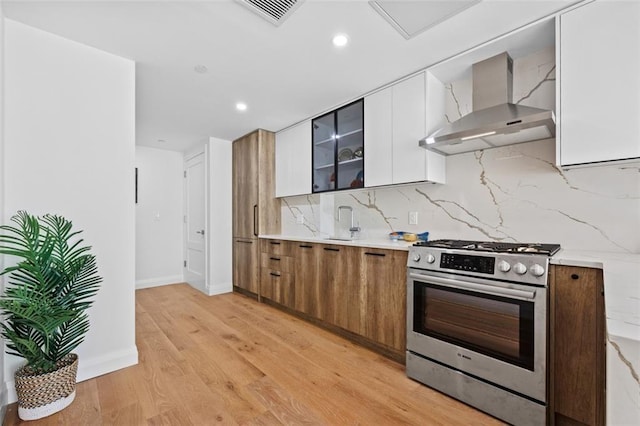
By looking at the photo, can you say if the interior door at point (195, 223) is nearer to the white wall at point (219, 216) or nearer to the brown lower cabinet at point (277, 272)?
the white wall at point (219, 216)

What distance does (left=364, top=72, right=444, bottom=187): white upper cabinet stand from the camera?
8.13 ft

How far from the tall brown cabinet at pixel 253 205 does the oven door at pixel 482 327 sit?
97.0 inches

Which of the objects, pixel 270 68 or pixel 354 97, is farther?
pixel 354 97

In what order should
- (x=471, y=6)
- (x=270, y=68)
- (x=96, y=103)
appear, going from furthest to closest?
1. (x=270, y=68)
2. (x=96, y=103)
3. (x=471, y=6)

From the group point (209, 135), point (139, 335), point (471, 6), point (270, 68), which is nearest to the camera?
point (471, 6)

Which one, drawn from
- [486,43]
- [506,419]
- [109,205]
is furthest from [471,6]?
[109,205]

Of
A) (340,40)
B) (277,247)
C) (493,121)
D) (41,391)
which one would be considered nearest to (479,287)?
(493,121)

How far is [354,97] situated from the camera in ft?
9.92

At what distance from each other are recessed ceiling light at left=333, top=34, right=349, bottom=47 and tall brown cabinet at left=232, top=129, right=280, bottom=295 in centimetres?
222

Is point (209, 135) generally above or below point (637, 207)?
above

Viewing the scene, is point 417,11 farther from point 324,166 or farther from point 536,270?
point 324,166

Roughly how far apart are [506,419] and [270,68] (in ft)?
9.54

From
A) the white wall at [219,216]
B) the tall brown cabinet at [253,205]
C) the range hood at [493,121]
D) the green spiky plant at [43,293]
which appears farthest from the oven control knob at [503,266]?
the white wall at [219,216]

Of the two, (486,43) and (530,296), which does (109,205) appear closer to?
(530,296)
